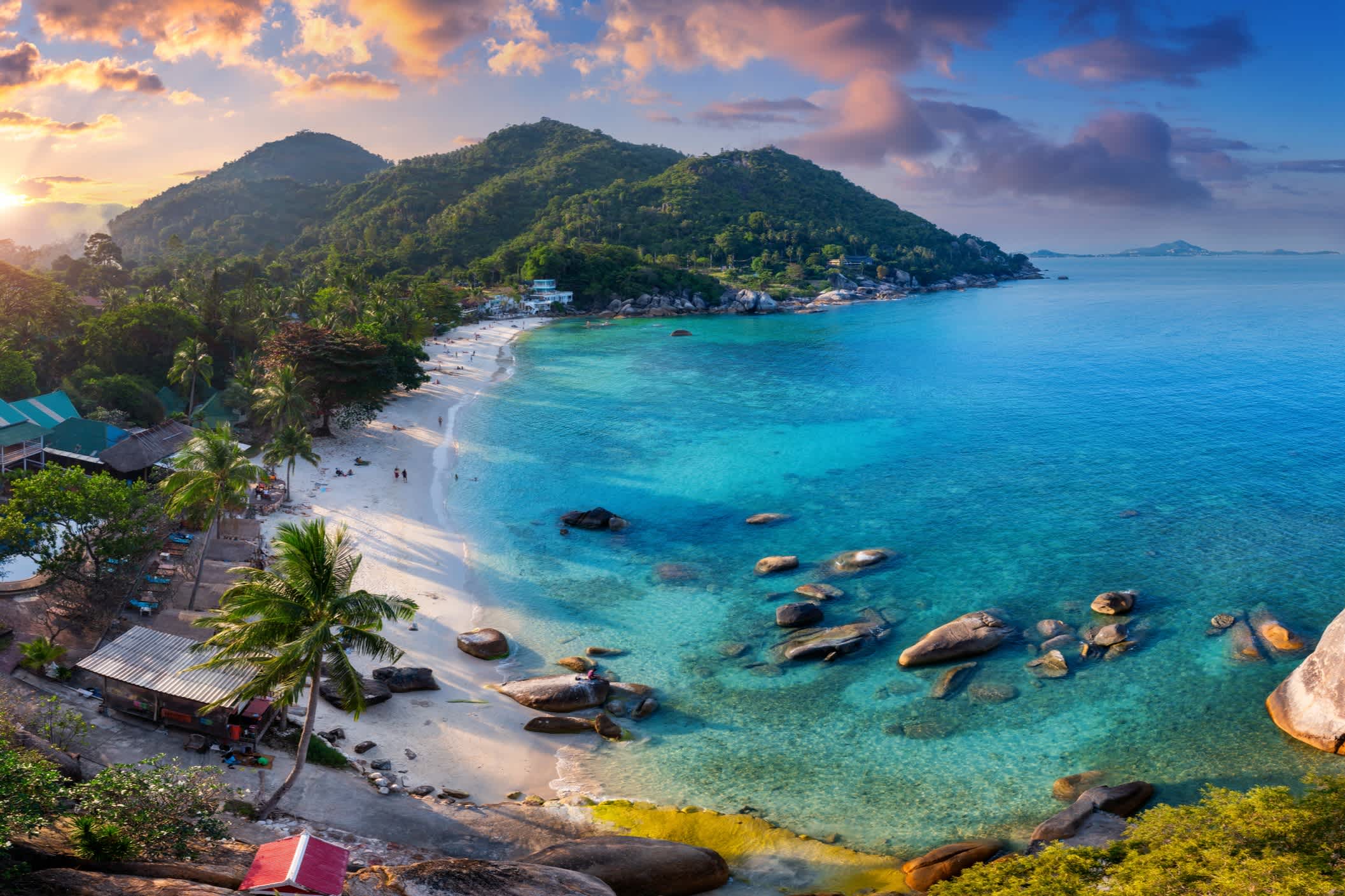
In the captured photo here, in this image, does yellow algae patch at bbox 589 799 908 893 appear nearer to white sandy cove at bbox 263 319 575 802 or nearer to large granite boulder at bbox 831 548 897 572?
white sandy cove at bbox 263 319 575 802

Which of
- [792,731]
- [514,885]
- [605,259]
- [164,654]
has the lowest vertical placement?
[792,731]

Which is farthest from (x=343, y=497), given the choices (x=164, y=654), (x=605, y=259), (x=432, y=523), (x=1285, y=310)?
(x=1285, y=310)

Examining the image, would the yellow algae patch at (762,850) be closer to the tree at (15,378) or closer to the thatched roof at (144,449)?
the thatched roof at (144,449)

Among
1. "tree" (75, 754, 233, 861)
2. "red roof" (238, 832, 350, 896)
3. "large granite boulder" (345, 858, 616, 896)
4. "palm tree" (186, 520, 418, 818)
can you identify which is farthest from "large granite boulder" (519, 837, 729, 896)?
"tree" (75, 754, 233, 861)

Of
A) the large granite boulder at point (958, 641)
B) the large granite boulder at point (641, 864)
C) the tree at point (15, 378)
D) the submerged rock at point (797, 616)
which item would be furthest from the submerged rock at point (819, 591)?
the tree at point (15, 378)

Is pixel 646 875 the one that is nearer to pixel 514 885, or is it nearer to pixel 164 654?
pixel 514 885

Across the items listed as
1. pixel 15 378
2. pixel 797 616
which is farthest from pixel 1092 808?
pixel 15 378
